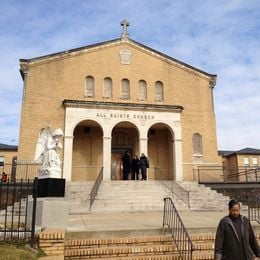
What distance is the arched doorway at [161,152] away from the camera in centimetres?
2386

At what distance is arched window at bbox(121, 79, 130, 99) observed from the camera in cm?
2405

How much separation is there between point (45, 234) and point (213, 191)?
1383 cm

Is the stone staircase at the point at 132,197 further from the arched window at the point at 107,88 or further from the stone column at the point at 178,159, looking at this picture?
the arched window at the point at 107,88

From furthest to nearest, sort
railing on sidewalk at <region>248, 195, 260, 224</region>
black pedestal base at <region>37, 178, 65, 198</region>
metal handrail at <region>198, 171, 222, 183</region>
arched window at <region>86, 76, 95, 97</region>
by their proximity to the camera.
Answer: arched window at <region>86, 76, 95, 97</region> < metal handrail at <region>198, 171, 222, 183</region> < railing on sidewalk at <region>248, 195, 260, 224</region> < black pedestal base at <region>37, 178, 65, 198</region>

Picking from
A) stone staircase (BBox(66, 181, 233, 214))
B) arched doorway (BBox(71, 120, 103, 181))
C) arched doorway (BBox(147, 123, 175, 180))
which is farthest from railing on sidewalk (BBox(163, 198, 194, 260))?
arched doorway (BBox(147, 123, 175, 180))

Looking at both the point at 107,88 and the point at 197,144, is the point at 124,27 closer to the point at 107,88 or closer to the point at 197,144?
the point at 107,88

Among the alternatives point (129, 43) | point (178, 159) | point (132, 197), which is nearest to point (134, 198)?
point (132, 197)

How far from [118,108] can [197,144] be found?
6.43 metres

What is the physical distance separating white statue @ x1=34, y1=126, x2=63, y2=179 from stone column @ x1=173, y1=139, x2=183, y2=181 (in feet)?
45.8

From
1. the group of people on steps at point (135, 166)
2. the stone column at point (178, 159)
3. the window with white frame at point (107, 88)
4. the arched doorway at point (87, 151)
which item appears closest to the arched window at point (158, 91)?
the window with white frame at point (107, 88)

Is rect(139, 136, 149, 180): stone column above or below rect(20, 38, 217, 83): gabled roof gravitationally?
below

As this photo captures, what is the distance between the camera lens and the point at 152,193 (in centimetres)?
1739

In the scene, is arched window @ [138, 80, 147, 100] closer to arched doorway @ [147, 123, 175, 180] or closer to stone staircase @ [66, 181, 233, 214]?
arched doorway @ [147, 123, 175, 180]

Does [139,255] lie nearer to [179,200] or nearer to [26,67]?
[179,200]
